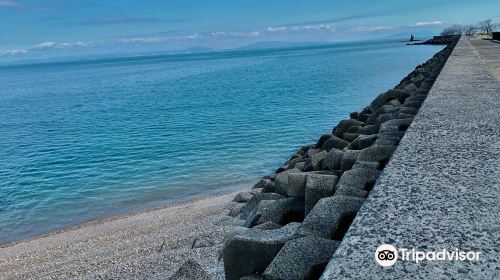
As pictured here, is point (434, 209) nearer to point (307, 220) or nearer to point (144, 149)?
point (307, 220)

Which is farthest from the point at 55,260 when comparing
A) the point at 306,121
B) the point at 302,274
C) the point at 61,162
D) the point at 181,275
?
the point at 306,121

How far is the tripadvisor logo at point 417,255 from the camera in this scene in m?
1.70

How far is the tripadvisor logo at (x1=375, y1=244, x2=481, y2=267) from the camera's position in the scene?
5.57ft

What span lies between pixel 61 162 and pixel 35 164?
803mm

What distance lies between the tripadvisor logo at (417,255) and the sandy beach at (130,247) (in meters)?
1.79

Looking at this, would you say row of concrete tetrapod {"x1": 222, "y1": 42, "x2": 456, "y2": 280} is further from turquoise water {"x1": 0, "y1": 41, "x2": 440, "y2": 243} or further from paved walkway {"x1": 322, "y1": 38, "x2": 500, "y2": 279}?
turquoise water {"x1": 0, "y1": 41, "x2": 440, "y2": 243}

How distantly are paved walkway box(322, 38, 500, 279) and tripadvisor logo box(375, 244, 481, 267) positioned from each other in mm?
23

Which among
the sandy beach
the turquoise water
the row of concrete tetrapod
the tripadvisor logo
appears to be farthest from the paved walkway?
the turquoise water

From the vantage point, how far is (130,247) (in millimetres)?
5812

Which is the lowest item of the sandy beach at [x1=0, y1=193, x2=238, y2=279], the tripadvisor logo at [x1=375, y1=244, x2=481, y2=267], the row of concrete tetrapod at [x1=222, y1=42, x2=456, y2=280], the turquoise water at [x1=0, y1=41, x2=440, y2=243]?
the turquoise water at [x1=0, y1=41, x2=440, y2=243]

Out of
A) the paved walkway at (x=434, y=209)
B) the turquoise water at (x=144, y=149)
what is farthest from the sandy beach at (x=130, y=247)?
the paved walkway at (x=434, y=209)

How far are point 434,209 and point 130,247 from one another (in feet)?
14.9

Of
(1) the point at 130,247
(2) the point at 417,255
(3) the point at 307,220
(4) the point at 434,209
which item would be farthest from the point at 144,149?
(2) the point at 417,255

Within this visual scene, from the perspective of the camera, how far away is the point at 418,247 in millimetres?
1790
